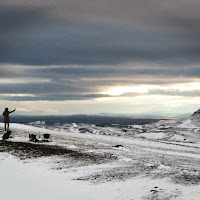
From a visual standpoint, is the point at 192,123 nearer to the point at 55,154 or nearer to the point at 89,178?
the point at 55,154

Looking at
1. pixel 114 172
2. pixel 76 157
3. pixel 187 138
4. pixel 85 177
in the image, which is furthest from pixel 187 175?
pixel 187 138

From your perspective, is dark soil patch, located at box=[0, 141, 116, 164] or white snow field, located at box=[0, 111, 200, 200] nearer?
white snow field, located at box=[0, 111, 200, 200]

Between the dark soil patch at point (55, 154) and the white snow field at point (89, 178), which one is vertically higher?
the dark soil patch at point (55, 154)

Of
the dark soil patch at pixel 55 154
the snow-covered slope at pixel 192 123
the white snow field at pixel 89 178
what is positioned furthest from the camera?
the snow-covered slope at pixel 192 123

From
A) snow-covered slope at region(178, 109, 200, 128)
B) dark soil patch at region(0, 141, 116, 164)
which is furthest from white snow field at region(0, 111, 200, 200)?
snow-covered slope at region(178, 109, 200, 128)

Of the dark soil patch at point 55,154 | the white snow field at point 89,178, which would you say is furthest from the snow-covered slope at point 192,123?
the white snow field at point 89,178

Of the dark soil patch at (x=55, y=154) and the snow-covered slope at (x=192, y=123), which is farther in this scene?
the snow-covered slope at (x=192, y=123)

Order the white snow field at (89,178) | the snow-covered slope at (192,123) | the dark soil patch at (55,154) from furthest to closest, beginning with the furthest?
1. the snow-covered slope at (192,123)
2. the dark soil patch at (55,154)
3. the white snow field at (89,178)

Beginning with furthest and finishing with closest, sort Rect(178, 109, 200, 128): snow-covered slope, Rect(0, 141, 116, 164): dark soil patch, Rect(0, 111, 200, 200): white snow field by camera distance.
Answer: Rect(178, 109, 200, 128): snow-covered slope
Rect(0, 141, 116, 164): dark soil patch
Rect(0, 111, 200, 200): white snow field

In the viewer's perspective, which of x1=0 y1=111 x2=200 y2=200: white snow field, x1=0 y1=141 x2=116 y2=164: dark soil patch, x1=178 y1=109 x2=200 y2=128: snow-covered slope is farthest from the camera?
x1=178 y1=109 x2=200 y2=128: snow-covered slope

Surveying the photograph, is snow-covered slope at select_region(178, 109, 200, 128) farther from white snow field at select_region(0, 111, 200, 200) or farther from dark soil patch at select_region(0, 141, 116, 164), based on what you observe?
white snow field at select_region(0, 111, 200, 200)

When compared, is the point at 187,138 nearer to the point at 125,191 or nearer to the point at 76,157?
the point at 76,157

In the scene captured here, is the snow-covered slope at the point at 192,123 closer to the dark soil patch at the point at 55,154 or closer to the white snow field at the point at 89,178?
the dark soil patch at the point at 55,154

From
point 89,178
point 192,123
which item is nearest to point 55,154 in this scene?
point 89,178
